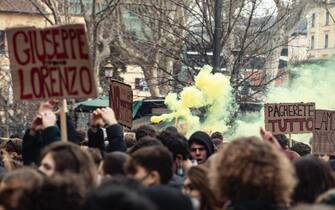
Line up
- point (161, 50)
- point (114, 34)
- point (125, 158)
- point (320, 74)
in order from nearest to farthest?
point (125, 158) → point (161, 50) → point (320, 74) → point (114, 34)

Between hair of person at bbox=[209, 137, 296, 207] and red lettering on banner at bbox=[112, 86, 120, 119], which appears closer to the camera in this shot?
hair of person at bbox=[209, 137, 296, 207]

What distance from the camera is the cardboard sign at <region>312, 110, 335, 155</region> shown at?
955 cm

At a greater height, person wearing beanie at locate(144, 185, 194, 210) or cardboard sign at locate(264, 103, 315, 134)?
person wearing beanie at locate(144, 185, 194, 210)

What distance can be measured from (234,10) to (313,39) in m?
66.1

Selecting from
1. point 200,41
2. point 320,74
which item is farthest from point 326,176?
point 320,74

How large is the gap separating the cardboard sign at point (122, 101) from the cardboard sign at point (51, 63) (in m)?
2.53

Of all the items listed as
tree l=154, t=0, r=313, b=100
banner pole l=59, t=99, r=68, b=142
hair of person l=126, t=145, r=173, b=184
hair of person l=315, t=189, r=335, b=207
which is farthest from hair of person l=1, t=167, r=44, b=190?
tree l=154, t=0, r=313, b=100

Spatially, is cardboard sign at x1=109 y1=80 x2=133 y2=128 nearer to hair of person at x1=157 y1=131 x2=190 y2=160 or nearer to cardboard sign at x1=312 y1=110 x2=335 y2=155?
cardboard sign at x1=312 y1=110 x2=335 y2=155

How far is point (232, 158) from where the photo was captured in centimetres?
441

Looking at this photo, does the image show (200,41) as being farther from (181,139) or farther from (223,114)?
(181,139)

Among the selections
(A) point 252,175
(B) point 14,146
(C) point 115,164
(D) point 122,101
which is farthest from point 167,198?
(B) point 14,146

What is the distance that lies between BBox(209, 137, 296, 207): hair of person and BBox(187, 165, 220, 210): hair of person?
0.37 m

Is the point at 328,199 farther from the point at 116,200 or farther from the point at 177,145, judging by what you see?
the point at 177,145

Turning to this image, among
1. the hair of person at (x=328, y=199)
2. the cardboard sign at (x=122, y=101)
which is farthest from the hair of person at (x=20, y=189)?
the cardboard sign at (x=122, y=101)
